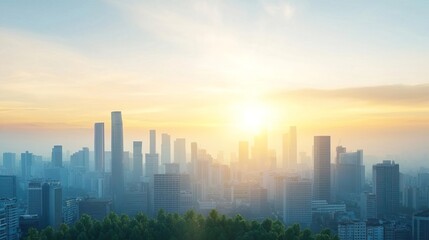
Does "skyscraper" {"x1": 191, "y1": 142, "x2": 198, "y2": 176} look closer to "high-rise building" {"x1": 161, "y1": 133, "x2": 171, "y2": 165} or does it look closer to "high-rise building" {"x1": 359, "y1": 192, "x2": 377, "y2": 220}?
"high-rise building" {"x1": 161, "y1": 133, "x2": 171, "y2": 165}

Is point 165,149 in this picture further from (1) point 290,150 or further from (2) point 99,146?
(1) point 290,150

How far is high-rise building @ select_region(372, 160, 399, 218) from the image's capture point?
3650 centimetres

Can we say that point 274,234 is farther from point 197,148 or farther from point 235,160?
point 235,160

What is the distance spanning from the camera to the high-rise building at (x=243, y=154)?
61812mm

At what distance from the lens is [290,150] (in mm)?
65688

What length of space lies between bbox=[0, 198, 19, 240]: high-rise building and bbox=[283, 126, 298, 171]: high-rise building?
43.2 metres

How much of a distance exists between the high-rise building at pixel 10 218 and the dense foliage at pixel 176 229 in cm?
1502

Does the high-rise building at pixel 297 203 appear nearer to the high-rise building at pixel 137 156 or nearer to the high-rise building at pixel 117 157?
Result: the high-rise building at pixel 117 157

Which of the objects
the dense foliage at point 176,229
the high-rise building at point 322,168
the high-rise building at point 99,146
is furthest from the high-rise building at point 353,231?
the high-rise building at point 99,146

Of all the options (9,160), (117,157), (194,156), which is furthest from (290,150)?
(9,160)

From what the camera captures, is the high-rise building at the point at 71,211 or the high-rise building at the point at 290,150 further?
the high-rise building at the point at 290,150

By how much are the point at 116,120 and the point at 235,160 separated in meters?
20.4

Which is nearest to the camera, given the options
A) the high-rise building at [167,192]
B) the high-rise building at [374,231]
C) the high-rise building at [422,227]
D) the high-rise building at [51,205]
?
the high-rise building at [374,231]

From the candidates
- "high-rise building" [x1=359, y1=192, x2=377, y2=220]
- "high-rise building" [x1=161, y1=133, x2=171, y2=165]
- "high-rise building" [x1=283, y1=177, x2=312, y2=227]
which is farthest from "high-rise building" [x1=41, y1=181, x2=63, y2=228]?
"high-rise building" [x1=161, y1=133, x2=171, y2=165]
